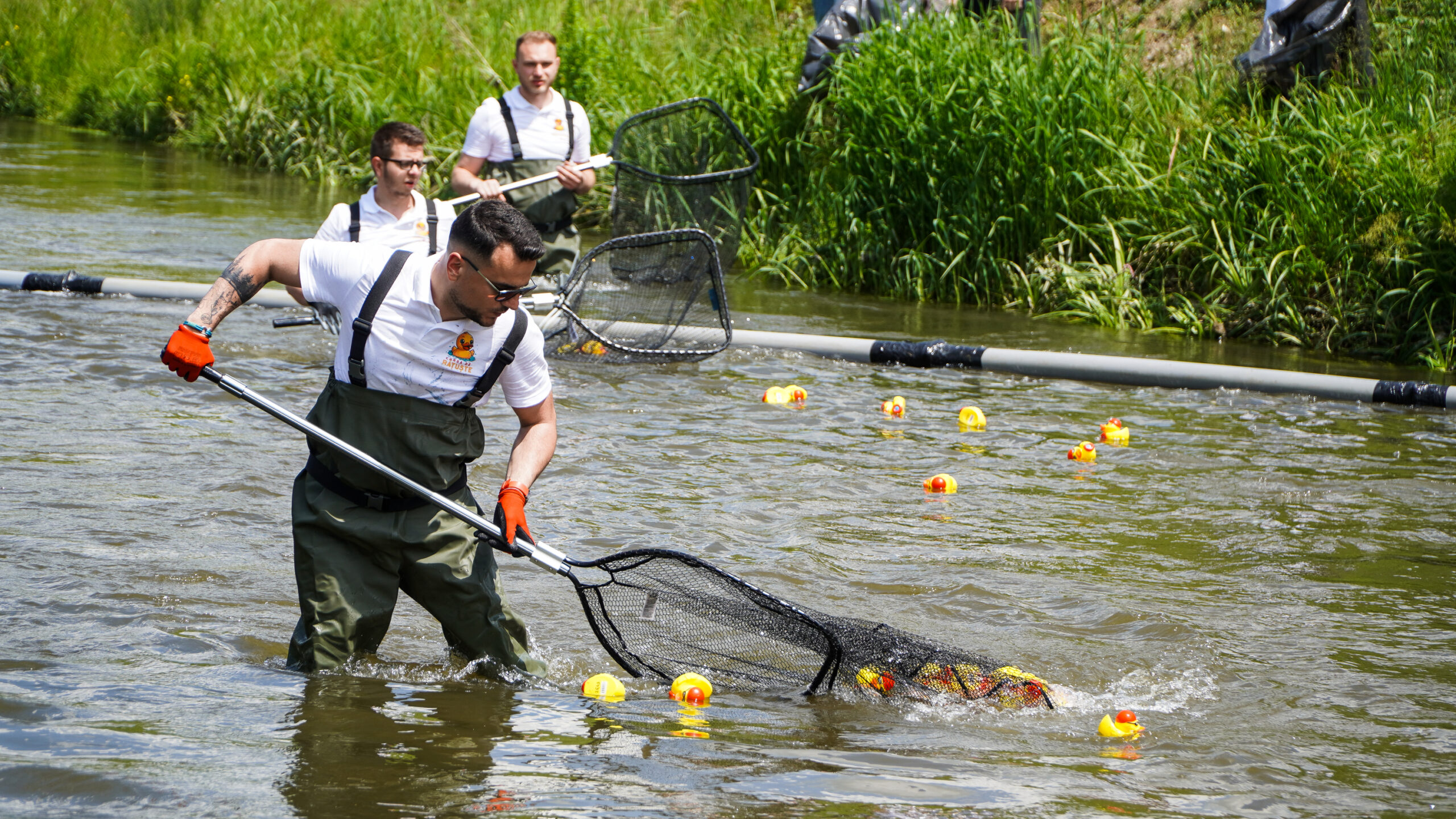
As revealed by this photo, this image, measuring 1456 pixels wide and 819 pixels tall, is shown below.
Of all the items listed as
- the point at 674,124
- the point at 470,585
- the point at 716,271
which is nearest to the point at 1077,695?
the point at 470,585

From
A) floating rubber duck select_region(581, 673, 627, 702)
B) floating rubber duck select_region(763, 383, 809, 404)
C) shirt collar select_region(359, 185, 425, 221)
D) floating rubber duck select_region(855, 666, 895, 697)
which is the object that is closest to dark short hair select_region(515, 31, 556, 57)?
shirt collar select_region(359, 185, 425, 221)

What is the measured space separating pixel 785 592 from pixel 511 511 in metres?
1.67

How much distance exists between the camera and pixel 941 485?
684 cm

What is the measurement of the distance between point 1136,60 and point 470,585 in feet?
32.4

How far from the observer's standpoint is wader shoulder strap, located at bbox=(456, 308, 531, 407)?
4160 millimetres

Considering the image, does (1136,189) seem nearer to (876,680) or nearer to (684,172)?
(684,172)

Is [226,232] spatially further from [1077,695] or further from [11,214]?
[1077,695]

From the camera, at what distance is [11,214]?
14.1m

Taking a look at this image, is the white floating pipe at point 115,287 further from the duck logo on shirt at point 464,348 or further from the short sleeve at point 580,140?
the duck logo on shirt at point 464,348

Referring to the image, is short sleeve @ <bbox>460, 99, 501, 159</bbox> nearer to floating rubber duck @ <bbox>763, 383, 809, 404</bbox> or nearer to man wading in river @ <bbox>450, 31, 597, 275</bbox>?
man wading in river @ <bbox>450, 31, 597, 275</bbox>

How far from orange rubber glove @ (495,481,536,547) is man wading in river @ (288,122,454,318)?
3.56m

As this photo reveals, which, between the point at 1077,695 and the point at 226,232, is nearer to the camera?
the point at 1077,695

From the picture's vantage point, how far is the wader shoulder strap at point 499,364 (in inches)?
164

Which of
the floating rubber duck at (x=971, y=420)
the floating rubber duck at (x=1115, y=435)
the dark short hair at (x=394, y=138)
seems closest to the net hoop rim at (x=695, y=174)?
the dark short hair at (x=394, y=138)
